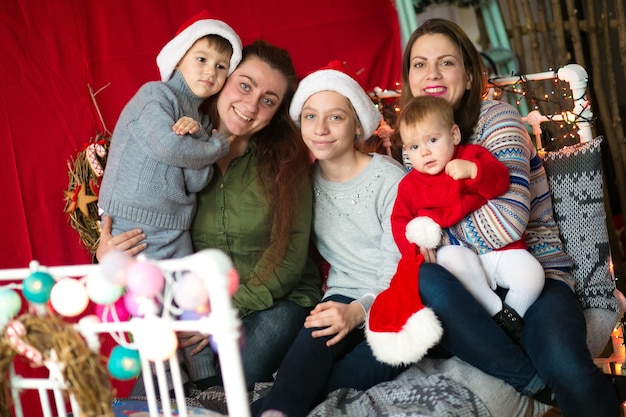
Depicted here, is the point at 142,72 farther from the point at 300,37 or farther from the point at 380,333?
the point at 380,333

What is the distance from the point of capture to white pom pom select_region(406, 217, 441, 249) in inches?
74.5

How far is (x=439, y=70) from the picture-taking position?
2137mm

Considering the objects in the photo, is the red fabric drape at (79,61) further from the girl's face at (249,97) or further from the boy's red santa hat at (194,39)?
the girl's face at (249,97)

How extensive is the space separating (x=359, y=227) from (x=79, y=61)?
117 cm

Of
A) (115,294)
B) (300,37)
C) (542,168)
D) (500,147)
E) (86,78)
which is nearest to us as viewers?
(115,294)

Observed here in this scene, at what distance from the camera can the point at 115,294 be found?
44.8 inches

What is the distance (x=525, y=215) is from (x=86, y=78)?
1568mm

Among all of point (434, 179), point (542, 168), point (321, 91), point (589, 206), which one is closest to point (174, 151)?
point (321, 91)

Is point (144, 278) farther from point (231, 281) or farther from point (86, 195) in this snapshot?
point (86, 195)

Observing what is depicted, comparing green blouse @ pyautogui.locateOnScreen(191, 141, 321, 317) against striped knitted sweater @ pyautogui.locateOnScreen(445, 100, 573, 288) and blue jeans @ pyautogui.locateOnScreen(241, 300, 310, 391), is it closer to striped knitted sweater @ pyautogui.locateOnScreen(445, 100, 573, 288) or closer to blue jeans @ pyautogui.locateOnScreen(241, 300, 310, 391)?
blue jeans @ pyautogui.locateOnScreen(241, 300, 310, 391)

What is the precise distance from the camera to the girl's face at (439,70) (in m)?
2.12

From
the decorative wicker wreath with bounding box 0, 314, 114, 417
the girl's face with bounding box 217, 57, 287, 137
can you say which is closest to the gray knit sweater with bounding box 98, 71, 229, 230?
the girl's face with bounding box 217, 57, 287, 137

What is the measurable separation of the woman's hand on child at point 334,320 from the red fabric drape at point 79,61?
38.4 inches

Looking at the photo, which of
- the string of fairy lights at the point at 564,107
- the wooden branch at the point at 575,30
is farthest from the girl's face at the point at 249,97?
the wooden branch at the point at 575,30
